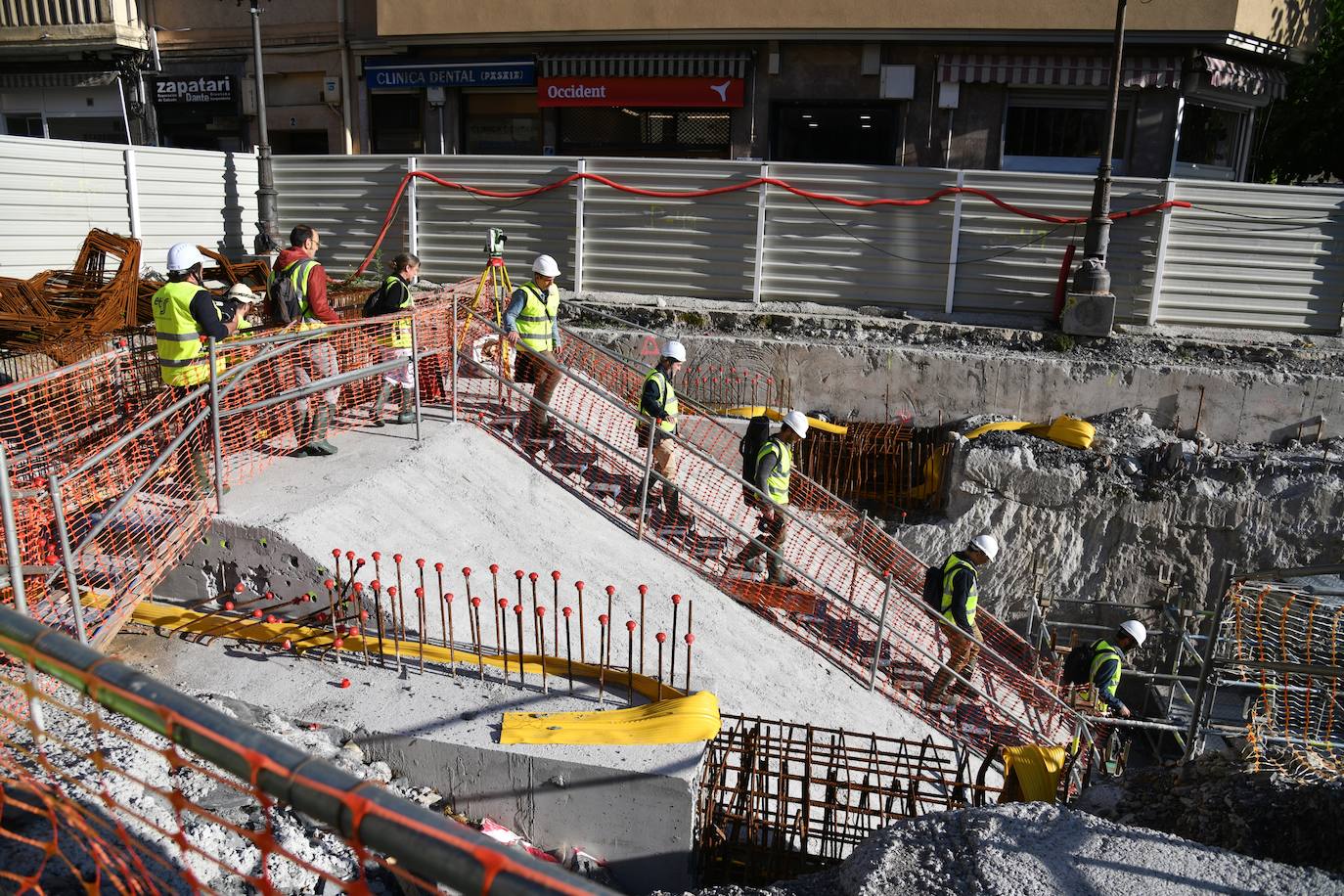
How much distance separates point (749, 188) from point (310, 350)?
7.31 m

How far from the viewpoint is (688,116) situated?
58.5 ft

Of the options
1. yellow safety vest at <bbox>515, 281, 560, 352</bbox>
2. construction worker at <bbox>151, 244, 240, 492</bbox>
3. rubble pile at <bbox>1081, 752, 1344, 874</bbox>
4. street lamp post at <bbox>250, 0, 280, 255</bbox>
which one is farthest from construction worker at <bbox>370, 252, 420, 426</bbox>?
rubble pile at <bbox>1081, 752, 1344, 874</bbox>

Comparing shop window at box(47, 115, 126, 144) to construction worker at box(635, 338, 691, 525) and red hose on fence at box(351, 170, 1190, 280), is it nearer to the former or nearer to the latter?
red hose on fence at box(351, 170, 1190, 280)

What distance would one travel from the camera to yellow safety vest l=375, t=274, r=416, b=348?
30.3ft

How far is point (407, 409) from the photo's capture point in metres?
9.41

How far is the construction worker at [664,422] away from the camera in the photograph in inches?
368

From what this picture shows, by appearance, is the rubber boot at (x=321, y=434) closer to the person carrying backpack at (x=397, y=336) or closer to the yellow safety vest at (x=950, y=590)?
the person carrying backpack at (x=397, y=336)

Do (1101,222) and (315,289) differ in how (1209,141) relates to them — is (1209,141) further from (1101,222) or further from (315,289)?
(315,289)

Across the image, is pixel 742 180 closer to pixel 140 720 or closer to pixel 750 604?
pixel 750 604

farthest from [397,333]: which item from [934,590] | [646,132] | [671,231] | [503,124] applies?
[503,124]

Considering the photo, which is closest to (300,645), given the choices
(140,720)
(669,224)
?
(140,720)

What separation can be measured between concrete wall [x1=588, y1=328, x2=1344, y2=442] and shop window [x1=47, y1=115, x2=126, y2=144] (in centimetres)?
1482

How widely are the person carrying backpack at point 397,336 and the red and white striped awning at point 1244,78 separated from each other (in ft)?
42.8

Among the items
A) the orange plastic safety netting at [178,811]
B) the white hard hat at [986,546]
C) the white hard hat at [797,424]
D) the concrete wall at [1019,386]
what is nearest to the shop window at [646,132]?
the concrete wall at [1019,386]
